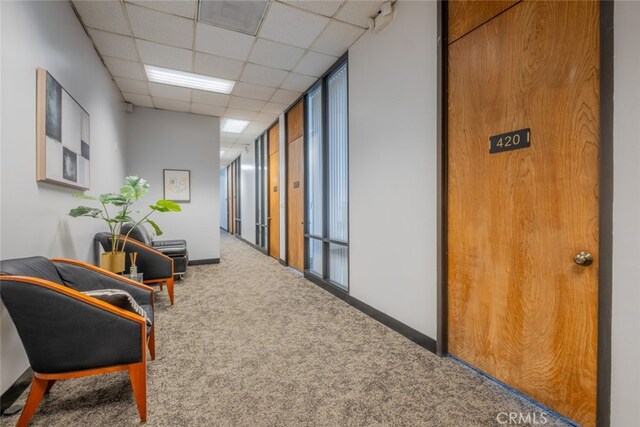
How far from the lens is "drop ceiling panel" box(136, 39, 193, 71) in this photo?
331cm

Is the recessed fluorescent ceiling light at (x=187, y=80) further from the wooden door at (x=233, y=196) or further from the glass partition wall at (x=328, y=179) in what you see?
the wooden door at (x=233, y=196)

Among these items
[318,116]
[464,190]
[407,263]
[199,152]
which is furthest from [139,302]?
[199,152]

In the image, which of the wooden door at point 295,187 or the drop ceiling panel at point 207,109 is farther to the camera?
the drop ceiling panel at point 207,109

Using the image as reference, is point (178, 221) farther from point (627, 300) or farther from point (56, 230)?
point (627, 300)

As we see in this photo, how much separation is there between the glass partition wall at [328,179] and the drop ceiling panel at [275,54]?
562mm

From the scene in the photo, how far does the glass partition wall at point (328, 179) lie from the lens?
3.71 metres

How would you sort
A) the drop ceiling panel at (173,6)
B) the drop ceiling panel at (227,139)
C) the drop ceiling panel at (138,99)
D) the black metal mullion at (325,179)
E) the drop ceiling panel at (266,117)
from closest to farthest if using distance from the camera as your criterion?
the drop ceiling panel at (173,6), the black metal mullion at (325,179), the drop ceiling panel at (138,99), the drop ceiling panel at (266,117), the drop ceiling panel at (227,139)

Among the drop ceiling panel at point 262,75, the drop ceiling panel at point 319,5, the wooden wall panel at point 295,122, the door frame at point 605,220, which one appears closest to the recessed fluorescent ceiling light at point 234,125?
the wooden wall panel at point 295,122

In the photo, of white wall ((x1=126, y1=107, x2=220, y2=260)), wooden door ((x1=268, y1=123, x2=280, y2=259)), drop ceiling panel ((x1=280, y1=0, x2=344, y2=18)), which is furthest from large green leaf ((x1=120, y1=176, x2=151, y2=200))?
wooden door ((x1=268, y1=123, x2=280, y2=259))

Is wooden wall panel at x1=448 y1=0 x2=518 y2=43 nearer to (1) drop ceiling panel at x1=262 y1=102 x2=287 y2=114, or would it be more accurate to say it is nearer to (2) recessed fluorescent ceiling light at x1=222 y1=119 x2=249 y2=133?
(1) drop ceiling panel at x1=262 y1=102 x2=287 y2=114

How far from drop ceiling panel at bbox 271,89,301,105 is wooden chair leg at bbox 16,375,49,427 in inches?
170

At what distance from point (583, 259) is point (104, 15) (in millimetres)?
4216

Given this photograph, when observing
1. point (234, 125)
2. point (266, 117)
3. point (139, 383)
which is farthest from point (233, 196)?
point (139, 383)

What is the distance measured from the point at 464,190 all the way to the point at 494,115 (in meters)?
0.52
